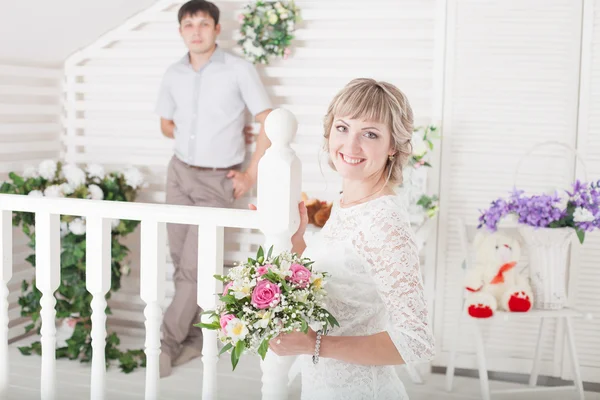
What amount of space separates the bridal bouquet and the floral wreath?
2613 mm

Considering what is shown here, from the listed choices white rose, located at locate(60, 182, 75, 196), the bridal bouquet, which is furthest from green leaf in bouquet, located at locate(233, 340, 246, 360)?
white rose, located at locate(60, 182, 75, 196)

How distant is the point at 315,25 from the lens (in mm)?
4215

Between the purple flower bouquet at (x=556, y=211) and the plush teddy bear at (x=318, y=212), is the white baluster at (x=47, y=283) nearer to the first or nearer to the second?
the plush teddy bear at (x=318, y=212)

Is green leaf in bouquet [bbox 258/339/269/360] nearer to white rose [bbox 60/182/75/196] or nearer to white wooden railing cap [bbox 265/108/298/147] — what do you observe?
white wooden railing cap [bbox 265/108/298/147]

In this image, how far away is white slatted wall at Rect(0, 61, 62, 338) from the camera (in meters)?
4.16

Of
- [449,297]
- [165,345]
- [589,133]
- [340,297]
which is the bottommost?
[165,345]

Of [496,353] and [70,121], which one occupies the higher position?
[70,121]

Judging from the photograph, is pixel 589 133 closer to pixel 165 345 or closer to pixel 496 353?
pixel 496 353

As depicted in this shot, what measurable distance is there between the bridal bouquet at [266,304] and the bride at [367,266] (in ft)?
0.25

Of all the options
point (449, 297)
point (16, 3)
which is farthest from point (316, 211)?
point (16, 3)

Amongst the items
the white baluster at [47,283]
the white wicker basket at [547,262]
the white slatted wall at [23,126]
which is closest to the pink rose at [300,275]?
the white baluster at [47,283]

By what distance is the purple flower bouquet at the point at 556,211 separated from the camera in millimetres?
3420

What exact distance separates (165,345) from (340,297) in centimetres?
251

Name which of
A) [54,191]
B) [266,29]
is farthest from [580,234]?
[54,191]
